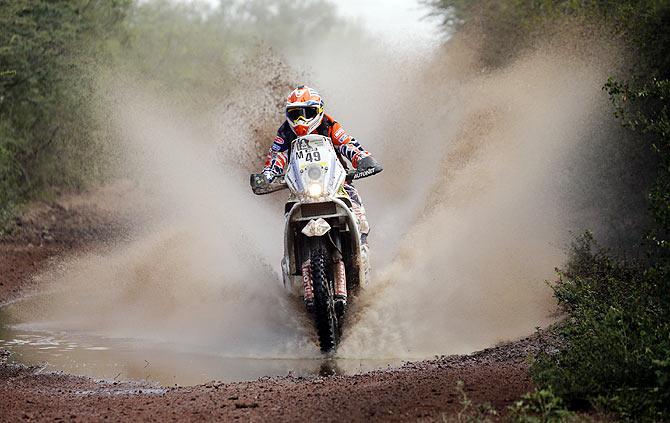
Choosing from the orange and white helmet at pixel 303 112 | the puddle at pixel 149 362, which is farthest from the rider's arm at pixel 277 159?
the puddle at pixel 149 362

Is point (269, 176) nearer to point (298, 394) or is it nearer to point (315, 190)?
point (315, 190)

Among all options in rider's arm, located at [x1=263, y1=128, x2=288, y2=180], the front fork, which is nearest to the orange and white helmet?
rider's arm, located at [x1=263, y1=128, x2=288, y2=180]

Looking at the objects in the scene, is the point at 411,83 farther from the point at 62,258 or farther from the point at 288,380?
the point at 288,380

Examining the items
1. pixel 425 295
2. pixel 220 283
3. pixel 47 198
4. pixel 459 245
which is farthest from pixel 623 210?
pixel 47 198

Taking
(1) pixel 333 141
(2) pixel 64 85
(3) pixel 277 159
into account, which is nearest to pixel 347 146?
(1) pixel 333 141

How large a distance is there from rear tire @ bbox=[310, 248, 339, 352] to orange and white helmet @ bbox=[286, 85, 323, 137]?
163 centimetres

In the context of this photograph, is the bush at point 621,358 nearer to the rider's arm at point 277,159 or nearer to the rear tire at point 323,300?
the rear tire at point 323,300

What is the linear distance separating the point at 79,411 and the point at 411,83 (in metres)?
14.9

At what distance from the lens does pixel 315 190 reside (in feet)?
34.2

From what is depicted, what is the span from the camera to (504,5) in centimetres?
2231

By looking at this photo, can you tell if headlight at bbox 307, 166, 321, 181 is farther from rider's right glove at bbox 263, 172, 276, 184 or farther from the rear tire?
the rear tire

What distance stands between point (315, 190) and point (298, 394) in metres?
3.07

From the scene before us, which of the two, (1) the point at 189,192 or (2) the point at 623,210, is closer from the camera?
(2) the point at 623,210

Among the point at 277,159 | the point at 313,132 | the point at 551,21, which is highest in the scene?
the point at 551,21
